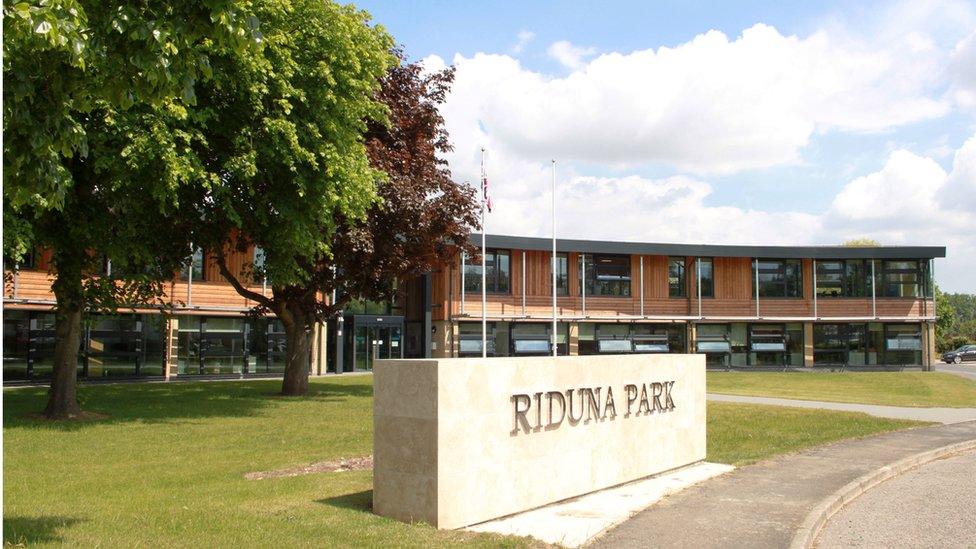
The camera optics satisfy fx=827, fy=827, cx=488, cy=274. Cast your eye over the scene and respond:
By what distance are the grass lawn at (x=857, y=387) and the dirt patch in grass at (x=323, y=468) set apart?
18.5 meters

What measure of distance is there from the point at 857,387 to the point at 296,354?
22.1 m

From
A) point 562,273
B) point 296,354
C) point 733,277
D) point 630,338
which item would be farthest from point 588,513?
point 733,277

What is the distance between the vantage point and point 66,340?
18.4 m

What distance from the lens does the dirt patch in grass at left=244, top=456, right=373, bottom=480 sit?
1107 centimetres

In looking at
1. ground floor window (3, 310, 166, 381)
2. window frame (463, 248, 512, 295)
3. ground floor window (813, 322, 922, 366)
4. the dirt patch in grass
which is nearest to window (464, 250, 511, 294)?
window frame (463, 248, 512, 295)

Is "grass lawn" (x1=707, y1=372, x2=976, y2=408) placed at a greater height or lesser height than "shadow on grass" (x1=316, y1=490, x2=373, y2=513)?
lesser

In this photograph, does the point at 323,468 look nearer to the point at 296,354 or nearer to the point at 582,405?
the point at 582,405

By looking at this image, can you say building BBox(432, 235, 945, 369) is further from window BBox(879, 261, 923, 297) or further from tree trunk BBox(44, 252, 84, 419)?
tree trunk BBox(44, 252, 84, 419)

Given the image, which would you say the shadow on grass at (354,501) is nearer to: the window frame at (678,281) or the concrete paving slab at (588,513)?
the concrete paving slab at (588,513)

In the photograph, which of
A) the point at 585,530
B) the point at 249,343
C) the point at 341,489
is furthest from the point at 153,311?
the point at 585,530

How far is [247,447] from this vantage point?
549 inches

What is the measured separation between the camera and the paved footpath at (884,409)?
20.5 meters

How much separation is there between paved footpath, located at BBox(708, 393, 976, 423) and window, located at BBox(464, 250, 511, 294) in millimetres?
17503

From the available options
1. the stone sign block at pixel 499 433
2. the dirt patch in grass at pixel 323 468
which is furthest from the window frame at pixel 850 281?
the dirt patch in grass at pixel 323 468
